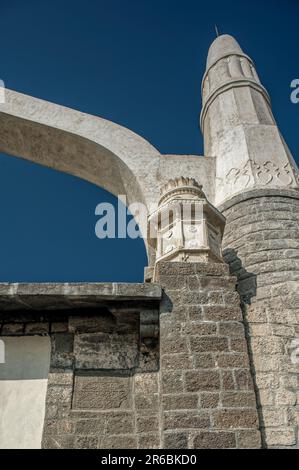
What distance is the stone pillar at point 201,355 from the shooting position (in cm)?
298

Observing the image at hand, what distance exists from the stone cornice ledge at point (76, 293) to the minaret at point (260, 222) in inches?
37.9

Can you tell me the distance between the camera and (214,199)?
5.80 meters

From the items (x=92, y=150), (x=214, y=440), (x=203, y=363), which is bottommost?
(x=214, y=440)

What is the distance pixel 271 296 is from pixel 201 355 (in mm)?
1102

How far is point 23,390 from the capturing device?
3.42 m

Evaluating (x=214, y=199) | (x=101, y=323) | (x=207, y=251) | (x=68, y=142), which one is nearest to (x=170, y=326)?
→ (x=101, y=323)

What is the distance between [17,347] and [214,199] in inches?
124

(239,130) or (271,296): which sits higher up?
(239,130)

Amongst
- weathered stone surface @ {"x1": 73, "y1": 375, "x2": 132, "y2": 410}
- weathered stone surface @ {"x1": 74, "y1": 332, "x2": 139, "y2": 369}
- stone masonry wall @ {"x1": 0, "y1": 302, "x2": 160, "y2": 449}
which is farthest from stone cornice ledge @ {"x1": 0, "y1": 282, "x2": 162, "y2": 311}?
weathered stone surface @ {"x1": 73, "y1": 375, "x2": 132, "y2": 410}

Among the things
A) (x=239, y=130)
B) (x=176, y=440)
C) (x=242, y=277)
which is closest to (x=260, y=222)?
(x=242, y=277)

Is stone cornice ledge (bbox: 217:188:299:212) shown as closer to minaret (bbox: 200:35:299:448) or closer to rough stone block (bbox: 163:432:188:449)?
minaret (bbox: 200:35:299:448)

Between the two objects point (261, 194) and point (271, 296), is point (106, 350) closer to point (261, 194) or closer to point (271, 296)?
point (271, 296)

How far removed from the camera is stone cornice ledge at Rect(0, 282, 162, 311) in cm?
347

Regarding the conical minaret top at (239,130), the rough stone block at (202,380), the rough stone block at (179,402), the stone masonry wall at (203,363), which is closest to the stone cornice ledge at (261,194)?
the conical minaret top at (239,130)
